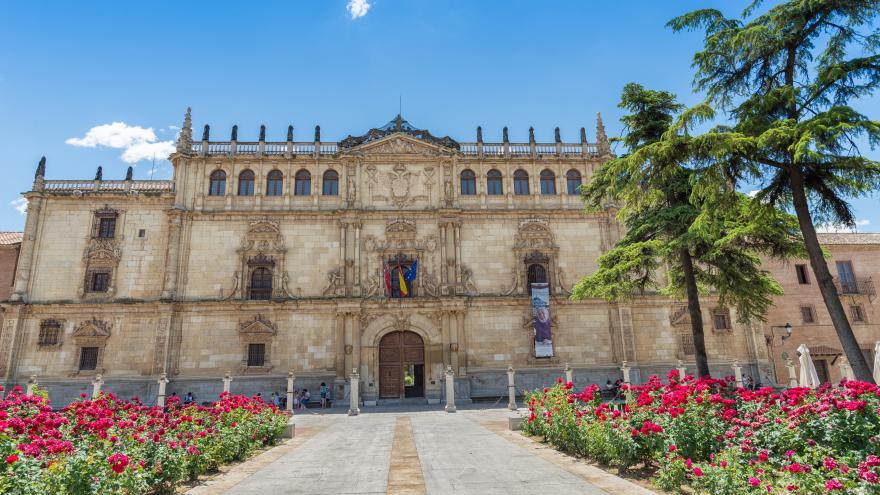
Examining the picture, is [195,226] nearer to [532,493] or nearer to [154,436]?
[154,436]

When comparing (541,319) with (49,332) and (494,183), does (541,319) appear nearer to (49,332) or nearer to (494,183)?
(494,183)

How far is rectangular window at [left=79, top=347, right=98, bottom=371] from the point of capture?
26422mm

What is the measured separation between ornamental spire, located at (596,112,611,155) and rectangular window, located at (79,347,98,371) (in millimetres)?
31538

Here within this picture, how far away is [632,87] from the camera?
57.0ft

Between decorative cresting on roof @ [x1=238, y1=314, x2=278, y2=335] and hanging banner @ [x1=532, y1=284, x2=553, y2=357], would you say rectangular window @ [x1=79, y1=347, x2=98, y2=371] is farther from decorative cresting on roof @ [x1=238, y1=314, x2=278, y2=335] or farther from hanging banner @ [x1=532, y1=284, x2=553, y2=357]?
hanging banner @ [x1=532, y1=284, x2=553, y2=357]

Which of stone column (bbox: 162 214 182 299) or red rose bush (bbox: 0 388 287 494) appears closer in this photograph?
red rose bush (bbox: 0 388 287 494)

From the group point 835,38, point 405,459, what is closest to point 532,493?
point 405,459

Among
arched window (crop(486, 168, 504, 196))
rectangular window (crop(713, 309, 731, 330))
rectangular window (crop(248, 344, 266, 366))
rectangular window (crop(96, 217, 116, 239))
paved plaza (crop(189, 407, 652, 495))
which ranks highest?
arched window (crop(486, 168, 504, 196))

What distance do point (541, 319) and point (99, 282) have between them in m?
25.0

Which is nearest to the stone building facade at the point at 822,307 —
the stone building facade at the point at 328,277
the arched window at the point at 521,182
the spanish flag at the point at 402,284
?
the stone building facade at the point at 328,277

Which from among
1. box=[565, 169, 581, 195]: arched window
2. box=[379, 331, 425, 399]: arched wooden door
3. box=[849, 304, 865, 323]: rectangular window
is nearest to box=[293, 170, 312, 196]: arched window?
box=[379, 331, 425, 399]: arched wooden door

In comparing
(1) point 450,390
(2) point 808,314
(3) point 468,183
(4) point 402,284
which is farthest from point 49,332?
(2) point 808,314

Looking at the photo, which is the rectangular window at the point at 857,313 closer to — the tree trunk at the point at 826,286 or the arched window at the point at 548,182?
the arched window at the point at 548,182

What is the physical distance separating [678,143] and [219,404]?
13624mm
